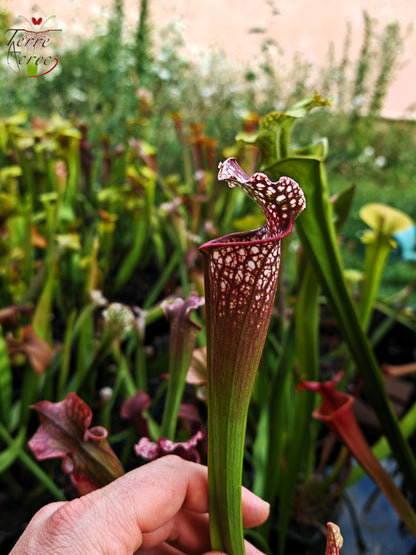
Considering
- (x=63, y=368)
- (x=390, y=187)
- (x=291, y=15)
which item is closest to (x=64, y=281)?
(x=63, y=368)

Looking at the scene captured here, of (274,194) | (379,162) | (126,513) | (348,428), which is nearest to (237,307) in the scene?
(274,194)

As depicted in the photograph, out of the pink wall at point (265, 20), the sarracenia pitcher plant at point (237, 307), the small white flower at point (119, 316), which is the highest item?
the pink wall at point (265, 20)

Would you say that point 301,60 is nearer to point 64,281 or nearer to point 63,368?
point 64,281

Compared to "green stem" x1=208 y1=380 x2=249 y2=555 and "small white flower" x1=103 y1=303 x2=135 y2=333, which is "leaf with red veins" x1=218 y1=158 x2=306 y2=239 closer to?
"green stem" x1=208 y1=380 x2=249 y2=555

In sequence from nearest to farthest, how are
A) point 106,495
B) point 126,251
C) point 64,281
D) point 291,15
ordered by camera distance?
point 106,495 < point 64,281 < point 126,251 < point 291,15

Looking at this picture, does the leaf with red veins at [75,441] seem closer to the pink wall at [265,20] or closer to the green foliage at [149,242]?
the green foliage at [149,242]

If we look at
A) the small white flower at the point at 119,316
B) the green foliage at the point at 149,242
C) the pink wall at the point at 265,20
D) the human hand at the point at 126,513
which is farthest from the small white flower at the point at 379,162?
the human hand at the point at 126,513
